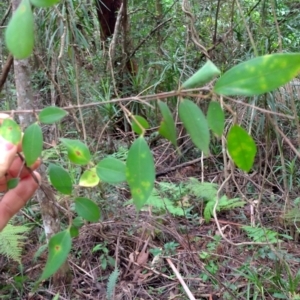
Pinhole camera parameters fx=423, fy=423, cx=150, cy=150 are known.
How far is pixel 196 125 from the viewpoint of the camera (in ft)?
1.75

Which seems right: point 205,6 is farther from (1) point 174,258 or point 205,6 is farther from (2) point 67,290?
(2) point 67,290

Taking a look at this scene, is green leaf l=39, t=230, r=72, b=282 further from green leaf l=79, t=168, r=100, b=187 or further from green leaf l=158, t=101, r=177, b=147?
green leaf l=158, t=101, r=177, b=147

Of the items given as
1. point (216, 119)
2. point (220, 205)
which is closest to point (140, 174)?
point (216, 119)

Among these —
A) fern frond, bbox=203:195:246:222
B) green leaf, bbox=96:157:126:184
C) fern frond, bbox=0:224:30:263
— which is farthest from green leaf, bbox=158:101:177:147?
fern frond, bbox=203:195:246:222

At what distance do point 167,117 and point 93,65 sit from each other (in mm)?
2940

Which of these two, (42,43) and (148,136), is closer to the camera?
(42,43)

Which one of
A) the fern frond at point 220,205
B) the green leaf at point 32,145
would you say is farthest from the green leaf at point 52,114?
the fern frond at point 220,205

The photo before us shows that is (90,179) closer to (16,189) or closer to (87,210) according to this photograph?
(87,210)

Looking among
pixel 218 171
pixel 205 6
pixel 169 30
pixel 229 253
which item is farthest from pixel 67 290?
pixel 205 6

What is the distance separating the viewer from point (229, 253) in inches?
78.4

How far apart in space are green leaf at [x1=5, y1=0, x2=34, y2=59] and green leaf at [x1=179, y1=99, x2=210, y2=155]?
0.21 m

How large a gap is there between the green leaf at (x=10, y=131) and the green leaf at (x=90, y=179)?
0.51ft

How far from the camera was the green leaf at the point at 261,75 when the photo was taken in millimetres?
490

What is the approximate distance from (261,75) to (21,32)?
30cm
